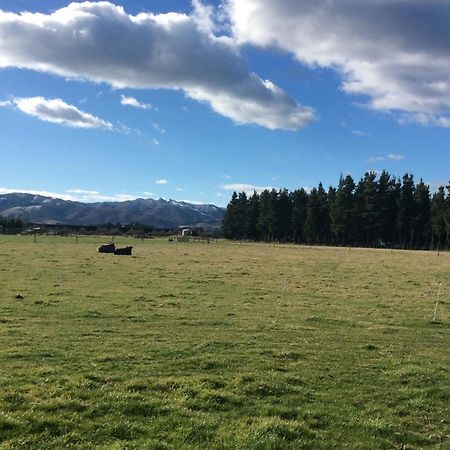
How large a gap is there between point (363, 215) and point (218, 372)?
12254 cm

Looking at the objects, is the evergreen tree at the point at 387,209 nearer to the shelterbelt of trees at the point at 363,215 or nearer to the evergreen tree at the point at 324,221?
the shelterbelt of trees at the point at 363,215

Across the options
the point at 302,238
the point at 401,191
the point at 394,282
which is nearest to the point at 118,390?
the point at 394,282

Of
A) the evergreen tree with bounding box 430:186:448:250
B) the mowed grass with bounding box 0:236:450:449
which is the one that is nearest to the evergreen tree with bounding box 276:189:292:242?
the evergreen tree with bounding box 430:186:448:250

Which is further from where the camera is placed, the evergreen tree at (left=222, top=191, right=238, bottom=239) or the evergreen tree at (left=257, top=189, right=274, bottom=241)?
the evergreen tree at (left=222, top=191, right=238, bottom=239)

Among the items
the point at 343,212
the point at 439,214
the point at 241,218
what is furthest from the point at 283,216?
the point at 439,214

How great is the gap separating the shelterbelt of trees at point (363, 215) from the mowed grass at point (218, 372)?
329ft

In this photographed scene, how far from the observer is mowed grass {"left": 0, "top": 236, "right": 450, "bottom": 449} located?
8.22 metres

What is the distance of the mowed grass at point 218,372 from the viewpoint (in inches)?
324

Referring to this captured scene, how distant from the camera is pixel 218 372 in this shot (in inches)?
479

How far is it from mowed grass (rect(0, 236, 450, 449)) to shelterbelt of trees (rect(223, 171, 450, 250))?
3949 inches

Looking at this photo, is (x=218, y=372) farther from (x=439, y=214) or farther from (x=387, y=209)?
(x=387, y=209)

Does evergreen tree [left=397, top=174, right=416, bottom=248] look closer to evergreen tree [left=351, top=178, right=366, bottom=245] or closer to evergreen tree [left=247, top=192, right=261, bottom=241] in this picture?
evergreen tree [left=351, top=178, right=366, bottom=245]

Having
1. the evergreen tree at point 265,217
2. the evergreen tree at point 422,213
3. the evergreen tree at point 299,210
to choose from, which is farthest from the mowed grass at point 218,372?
the evergreen tree at point 265,217

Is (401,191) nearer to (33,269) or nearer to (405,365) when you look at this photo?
(33,269)
